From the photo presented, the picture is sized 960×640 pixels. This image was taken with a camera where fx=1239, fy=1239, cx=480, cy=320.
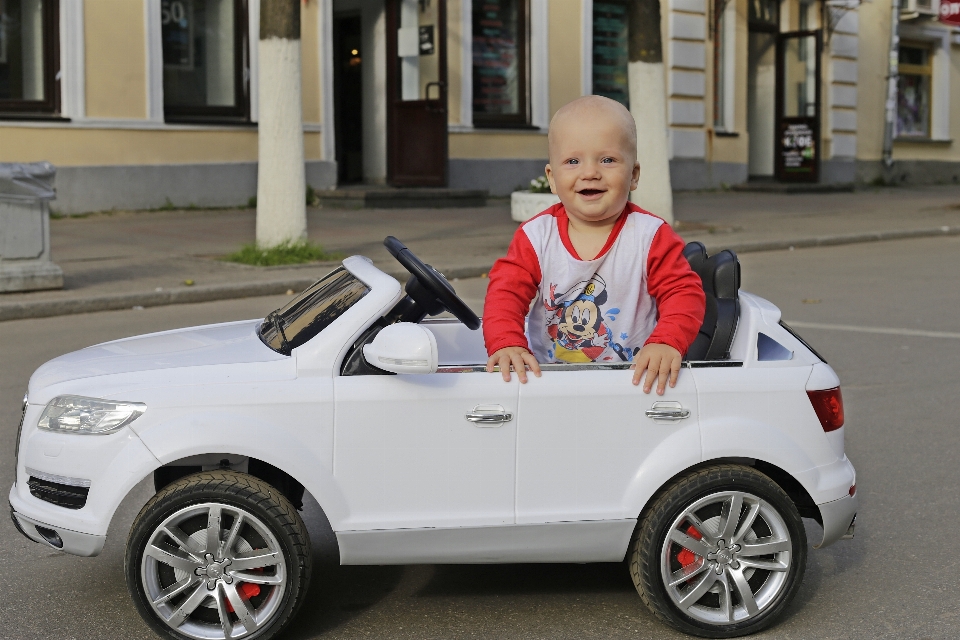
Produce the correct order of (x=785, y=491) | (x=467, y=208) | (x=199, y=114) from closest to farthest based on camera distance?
1. (x=785, y=491)
2. (x=199, y=114)
3. (x=467, y=208)

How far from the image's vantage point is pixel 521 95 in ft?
75.2

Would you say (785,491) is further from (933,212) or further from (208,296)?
(933,212)

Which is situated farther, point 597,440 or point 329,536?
point 329,536

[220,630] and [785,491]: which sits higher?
[785,491]

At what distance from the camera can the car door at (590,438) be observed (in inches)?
144

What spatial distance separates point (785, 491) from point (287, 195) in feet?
31.0

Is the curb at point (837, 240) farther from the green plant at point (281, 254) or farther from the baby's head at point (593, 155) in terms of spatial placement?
the baby's head at point (593, 155)

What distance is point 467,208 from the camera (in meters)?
20.4

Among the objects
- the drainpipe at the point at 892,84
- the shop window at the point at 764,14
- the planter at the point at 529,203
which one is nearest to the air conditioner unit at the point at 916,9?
the drainpipe at the point at 892,84


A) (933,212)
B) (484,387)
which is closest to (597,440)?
(484,387)

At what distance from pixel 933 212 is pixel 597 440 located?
19.4 meters

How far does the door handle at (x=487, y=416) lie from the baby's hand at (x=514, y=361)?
10 cm

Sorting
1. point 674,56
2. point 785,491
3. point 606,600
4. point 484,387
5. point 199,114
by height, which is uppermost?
point 674,56

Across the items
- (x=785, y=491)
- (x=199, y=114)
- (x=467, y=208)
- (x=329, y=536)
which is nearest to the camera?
(x=785, y=491)
